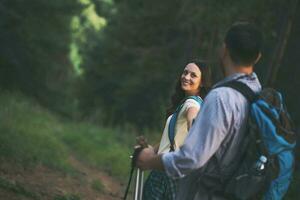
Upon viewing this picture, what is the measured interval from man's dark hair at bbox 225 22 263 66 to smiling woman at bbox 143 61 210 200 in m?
1.54

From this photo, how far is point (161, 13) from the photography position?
30.9 m

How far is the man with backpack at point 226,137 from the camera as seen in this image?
369cm

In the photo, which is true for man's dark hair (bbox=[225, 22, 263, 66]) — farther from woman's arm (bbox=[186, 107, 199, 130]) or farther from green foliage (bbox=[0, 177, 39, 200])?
green foliage (bbox=[0, 177, 39, 200])

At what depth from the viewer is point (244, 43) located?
3787 millimetres

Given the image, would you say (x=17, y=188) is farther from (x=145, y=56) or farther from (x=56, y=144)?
(x=145, y=56)

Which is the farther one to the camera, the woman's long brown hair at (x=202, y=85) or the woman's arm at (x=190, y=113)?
the woman's long brown hair at (x=202, y=85)

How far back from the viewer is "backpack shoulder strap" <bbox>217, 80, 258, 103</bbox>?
12.3 ft

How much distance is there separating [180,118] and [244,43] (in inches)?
70.9

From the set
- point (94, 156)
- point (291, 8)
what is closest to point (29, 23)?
point (94, 156)

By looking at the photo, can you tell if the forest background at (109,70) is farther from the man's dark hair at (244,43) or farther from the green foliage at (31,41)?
the man's dark hair at (244,43)

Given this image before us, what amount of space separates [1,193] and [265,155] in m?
4.62

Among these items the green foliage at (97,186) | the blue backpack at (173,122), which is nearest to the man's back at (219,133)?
the blue backpack at (173,122)

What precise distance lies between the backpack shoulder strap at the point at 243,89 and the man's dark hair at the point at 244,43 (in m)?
0.12

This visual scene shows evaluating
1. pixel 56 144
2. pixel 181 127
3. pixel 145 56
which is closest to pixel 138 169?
pixel 181 127
